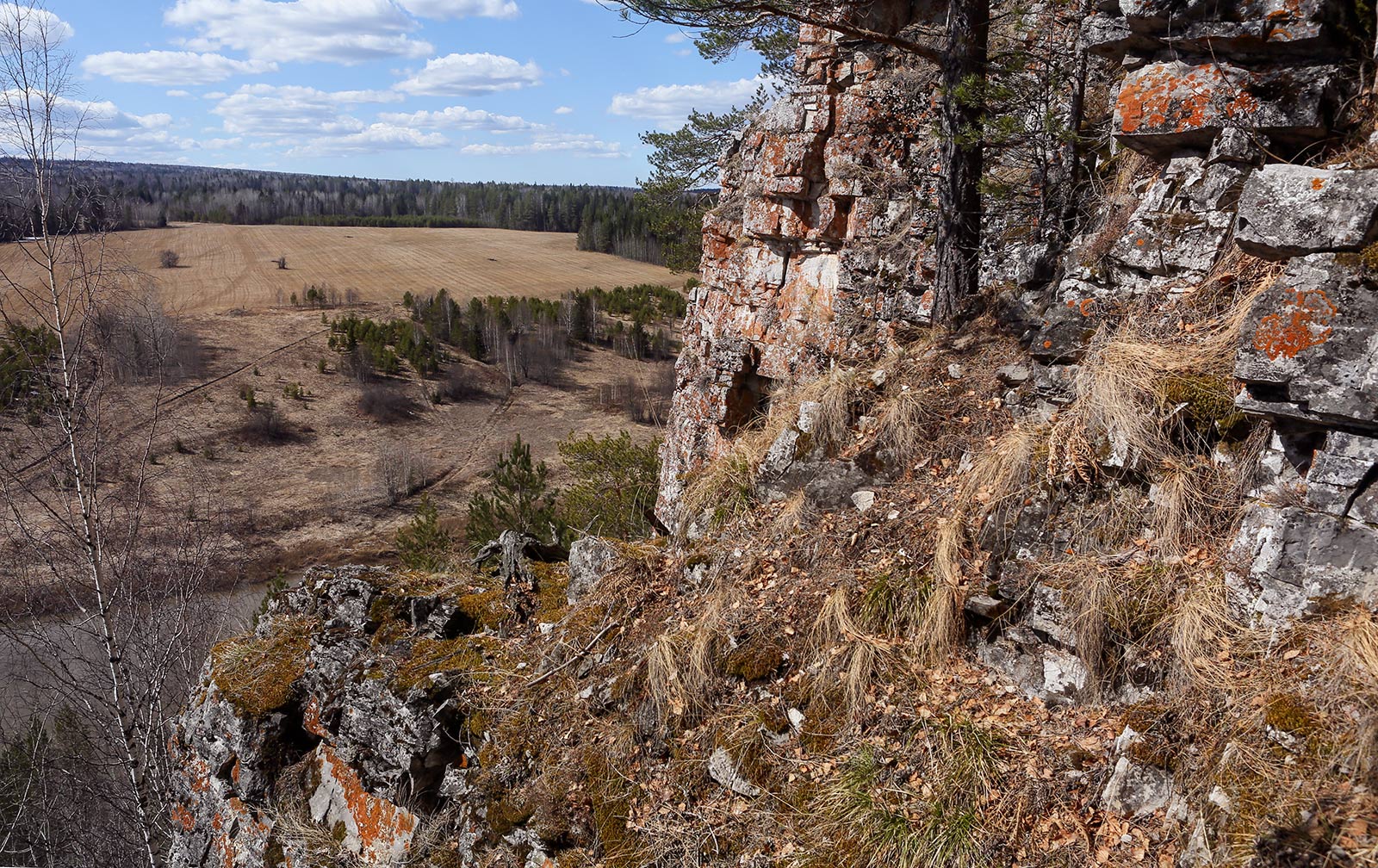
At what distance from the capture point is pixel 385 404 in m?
42.9

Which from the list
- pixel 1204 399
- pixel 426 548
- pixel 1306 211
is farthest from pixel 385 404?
pixel 1306 211

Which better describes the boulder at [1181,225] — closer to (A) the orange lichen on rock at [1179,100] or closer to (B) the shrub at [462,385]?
(A) the orange lichen on rock at [1179,100]

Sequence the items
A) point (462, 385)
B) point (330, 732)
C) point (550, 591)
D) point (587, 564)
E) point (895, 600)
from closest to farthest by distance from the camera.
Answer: point (895, 600) → point (330, 732) → point (587, 564) → point (550, 591) → point (462, 385)

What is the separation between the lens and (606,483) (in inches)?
662

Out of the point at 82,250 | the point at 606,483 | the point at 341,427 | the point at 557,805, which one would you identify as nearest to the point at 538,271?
the point at 341,427

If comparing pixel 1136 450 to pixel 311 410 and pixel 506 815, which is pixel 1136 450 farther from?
pixel 311 410

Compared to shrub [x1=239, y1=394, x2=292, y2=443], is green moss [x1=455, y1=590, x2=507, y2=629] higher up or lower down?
higher up

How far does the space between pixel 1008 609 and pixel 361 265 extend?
255 feet

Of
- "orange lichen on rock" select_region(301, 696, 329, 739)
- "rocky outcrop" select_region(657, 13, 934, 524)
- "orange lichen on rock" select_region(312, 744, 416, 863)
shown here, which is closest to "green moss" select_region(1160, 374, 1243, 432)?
"rocky outcrop" select_region(657, 13, 934, 524)

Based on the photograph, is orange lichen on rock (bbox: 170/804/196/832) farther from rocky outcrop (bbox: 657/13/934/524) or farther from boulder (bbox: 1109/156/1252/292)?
boulder (bbox: 1109/156/1252/292)

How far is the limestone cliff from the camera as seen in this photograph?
330cm

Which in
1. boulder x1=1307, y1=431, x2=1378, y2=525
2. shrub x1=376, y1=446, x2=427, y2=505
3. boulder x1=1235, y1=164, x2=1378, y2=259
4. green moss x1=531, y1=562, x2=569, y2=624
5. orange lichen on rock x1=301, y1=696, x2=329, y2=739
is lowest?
shrub x1=376, y1=446, x2=427, y2=505

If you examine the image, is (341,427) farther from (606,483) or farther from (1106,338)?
(1106,338)

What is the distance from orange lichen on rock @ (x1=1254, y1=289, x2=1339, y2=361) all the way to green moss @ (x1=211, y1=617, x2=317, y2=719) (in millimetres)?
6427
